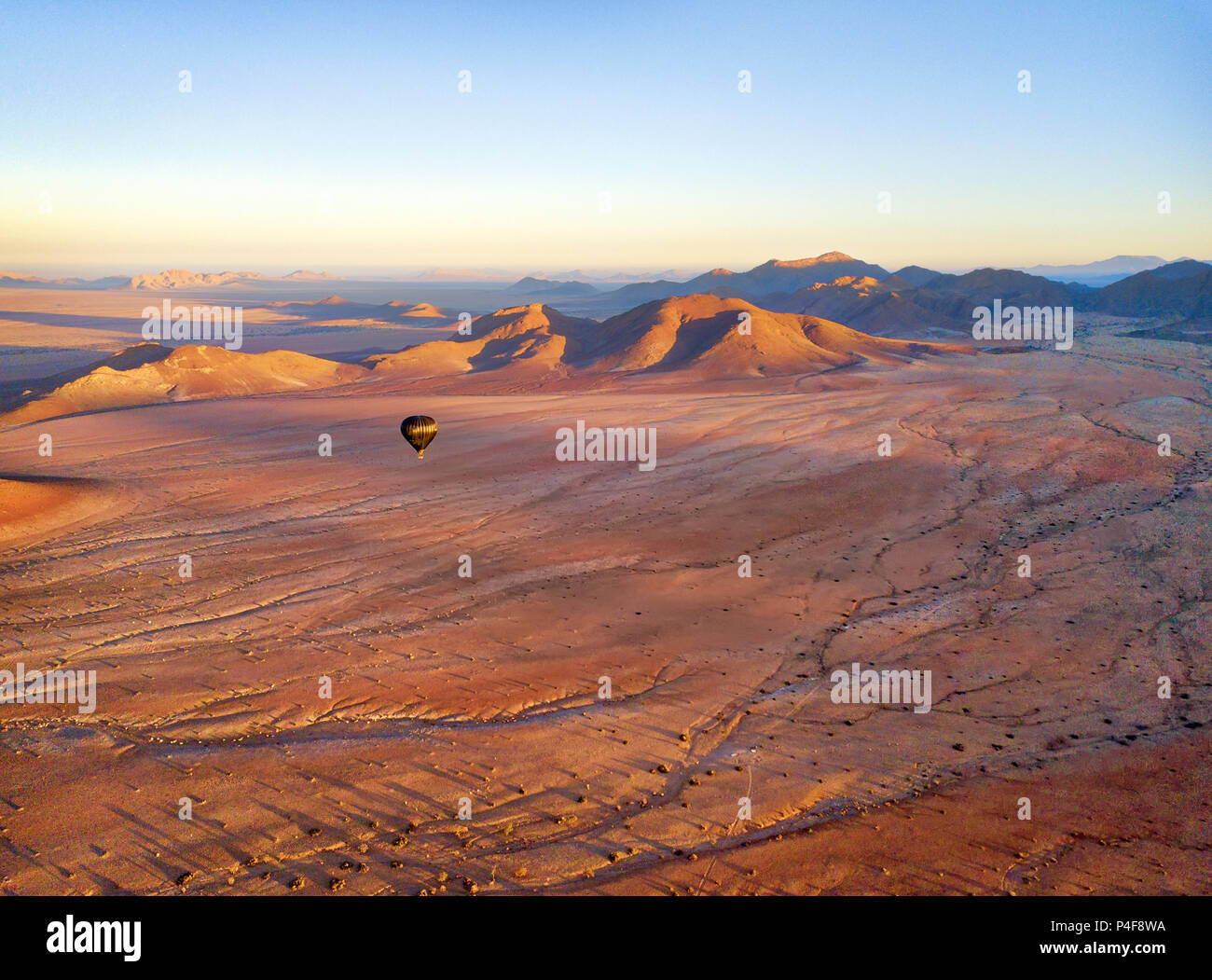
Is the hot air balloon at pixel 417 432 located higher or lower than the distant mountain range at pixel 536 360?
lower

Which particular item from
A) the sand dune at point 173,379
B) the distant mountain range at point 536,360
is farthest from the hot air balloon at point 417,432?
the sand dune at point 173,379

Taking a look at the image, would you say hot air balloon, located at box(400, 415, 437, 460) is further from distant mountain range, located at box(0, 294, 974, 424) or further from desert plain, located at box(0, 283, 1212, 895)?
distant mountain range, located at box(0, 294, 974, 424)

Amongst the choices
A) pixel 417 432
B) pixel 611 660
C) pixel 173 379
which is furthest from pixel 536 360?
pixel 611 660

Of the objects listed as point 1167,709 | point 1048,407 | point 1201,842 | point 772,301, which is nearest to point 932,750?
point 1201,842

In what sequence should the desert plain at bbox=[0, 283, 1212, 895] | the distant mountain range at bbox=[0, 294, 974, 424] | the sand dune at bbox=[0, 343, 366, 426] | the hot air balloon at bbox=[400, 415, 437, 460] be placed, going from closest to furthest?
the desert plain at bbox=[0, 283, 1212, 895] < the hot air balloon at bbox=[400, 415, 437, 460] < the sand dune at bbox=[0, 343, 366, 426] < the distant mountain range at bbox=[0, 294, 974, 424]

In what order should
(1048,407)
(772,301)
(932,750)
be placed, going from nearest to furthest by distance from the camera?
(932,750) → (1048,407) → (772,301)

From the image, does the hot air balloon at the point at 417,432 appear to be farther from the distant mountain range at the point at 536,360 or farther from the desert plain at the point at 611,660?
the distant mountain range at the point at 536,360

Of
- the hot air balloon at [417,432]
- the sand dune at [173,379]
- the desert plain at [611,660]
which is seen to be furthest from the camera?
the sand dune at [173,379]

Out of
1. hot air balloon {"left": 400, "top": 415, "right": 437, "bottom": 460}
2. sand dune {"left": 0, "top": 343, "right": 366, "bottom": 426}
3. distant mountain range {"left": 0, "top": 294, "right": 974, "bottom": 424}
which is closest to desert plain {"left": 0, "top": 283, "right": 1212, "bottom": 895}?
hot air balloon {"left": 400, "top": 415, "right": 437, "bottom": 460}
